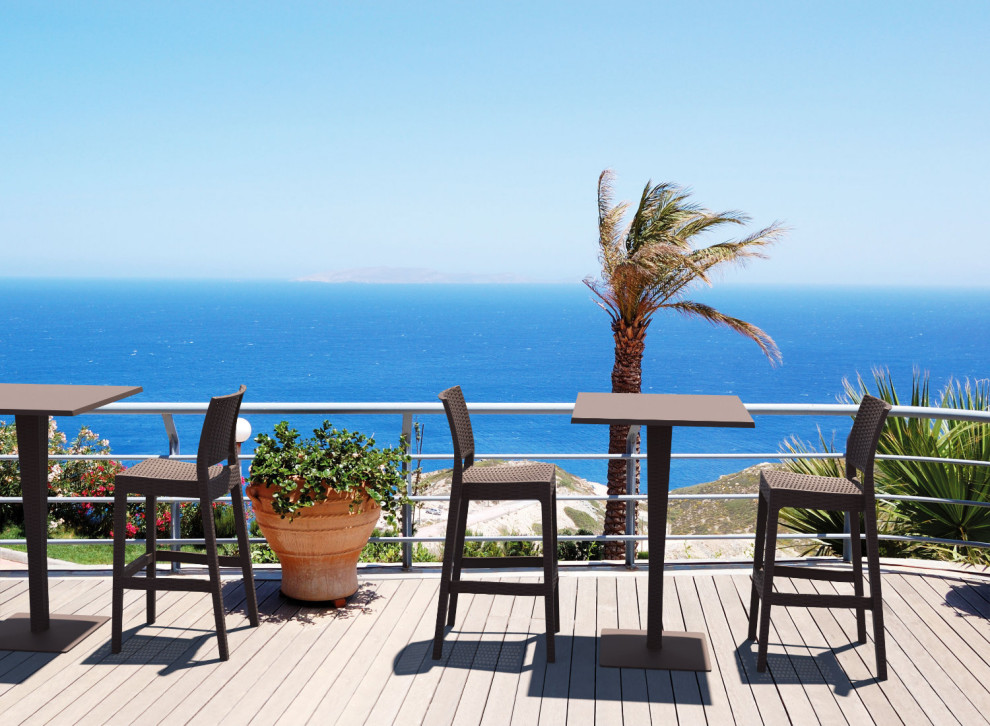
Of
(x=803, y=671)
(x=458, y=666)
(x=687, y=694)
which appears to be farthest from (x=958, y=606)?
(x=458, y=666)

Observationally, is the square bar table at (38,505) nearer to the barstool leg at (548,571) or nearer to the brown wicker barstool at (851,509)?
the barstool leg at (548,571)

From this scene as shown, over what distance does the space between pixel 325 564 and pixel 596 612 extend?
1.34 m

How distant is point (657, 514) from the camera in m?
3.45

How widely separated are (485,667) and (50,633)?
1934 mm

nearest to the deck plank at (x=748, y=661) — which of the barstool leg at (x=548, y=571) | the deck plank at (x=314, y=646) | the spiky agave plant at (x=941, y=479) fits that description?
the barstool leg at (x=548, y=571)

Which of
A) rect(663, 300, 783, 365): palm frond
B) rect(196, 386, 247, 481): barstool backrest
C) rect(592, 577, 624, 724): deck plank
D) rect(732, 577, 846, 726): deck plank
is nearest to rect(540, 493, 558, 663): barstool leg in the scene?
rect(592, 577, 624, 724): deck plank

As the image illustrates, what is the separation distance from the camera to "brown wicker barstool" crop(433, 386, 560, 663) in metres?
3.39

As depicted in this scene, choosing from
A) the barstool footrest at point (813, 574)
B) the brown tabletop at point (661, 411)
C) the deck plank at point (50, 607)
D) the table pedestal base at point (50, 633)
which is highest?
the brown tabletop at point (661, 411)

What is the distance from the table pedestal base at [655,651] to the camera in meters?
3.44

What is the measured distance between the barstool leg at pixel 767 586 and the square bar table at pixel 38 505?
266 centimetres

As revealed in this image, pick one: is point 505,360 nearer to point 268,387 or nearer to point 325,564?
point 268,387

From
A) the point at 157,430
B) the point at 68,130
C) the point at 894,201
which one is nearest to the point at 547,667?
the point at 157,430

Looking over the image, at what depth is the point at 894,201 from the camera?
99.5 metres

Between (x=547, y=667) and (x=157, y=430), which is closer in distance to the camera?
(x=547, y=667)
